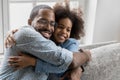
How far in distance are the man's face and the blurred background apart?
2.35ft

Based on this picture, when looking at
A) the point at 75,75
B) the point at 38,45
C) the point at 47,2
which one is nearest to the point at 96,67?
the point at 75,75

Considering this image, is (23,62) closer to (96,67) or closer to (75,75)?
(75,75)

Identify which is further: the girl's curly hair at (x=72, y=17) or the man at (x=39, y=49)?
the girl's curly hair at (x=72, y=17)

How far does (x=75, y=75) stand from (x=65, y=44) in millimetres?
204

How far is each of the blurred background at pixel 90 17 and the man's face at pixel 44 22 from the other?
0.72 metres

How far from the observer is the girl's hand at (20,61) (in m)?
1.15

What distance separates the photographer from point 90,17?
220 centimetres

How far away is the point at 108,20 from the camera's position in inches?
88.1

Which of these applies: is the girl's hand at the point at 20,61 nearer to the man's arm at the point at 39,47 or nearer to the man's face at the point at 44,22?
the man's arm at the point at 39,47

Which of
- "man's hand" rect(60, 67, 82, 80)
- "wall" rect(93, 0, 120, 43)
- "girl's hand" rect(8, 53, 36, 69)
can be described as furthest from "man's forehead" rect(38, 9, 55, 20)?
"wall" rect(93, 0, 120, 43)

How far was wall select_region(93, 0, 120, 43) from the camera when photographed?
2.16m

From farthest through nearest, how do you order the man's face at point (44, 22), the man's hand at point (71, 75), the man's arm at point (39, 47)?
the man's hand at point (71, 75)
the man's face at point (44, 22)
the man's arm at point (39, 47)

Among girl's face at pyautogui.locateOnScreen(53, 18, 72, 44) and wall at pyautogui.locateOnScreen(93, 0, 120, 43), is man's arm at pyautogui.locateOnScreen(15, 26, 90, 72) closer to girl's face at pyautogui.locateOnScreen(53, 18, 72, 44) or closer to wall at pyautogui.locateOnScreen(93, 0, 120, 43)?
girl's face at pyautogui.locateOnScreen(53, 18, 72, 44)

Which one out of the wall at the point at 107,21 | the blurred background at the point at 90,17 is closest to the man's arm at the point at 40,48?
the blurred background at the point at 90,17
